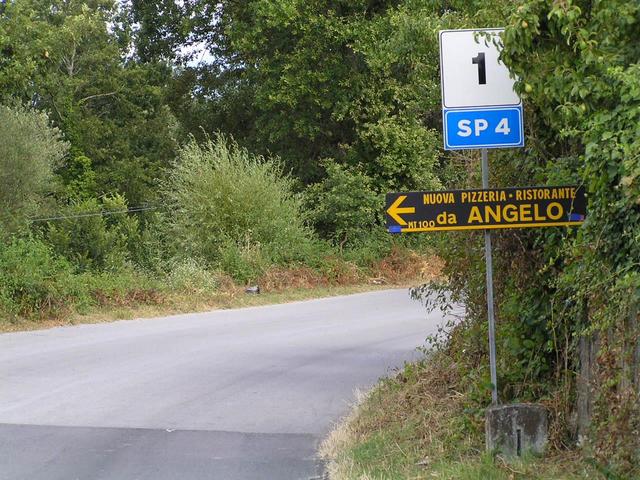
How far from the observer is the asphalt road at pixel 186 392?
8.11m

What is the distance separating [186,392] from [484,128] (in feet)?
18.3

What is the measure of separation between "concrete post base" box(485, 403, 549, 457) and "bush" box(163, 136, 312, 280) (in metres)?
19.4

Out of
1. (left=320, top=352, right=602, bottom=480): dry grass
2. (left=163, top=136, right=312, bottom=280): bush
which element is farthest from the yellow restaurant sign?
(left=163, top=136, right=312, bottom=280): bush

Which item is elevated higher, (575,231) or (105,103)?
(105,103)

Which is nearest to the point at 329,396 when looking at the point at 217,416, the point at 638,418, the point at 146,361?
the point at 217,416

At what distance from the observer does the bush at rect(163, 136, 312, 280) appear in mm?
26719

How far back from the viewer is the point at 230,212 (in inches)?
1064

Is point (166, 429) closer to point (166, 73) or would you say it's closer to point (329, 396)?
point (329, 396)

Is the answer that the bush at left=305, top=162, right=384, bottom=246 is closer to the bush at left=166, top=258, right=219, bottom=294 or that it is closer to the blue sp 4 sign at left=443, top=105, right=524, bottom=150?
the bush at left=166, top=258, right=219, bottom=294

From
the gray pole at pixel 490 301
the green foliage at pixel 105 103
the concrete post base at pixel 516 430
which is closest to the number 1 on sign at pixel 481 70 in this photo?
the gray pole at pixel 490 301

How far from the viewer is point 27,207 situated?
1420 inches

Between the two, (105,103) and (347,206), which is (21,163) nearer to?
(347,206)

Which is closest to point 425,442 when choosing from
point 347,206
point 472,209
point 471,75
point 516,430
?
point 516,430

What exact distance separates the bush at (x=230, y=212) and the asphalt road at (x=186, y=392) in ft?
24.8
